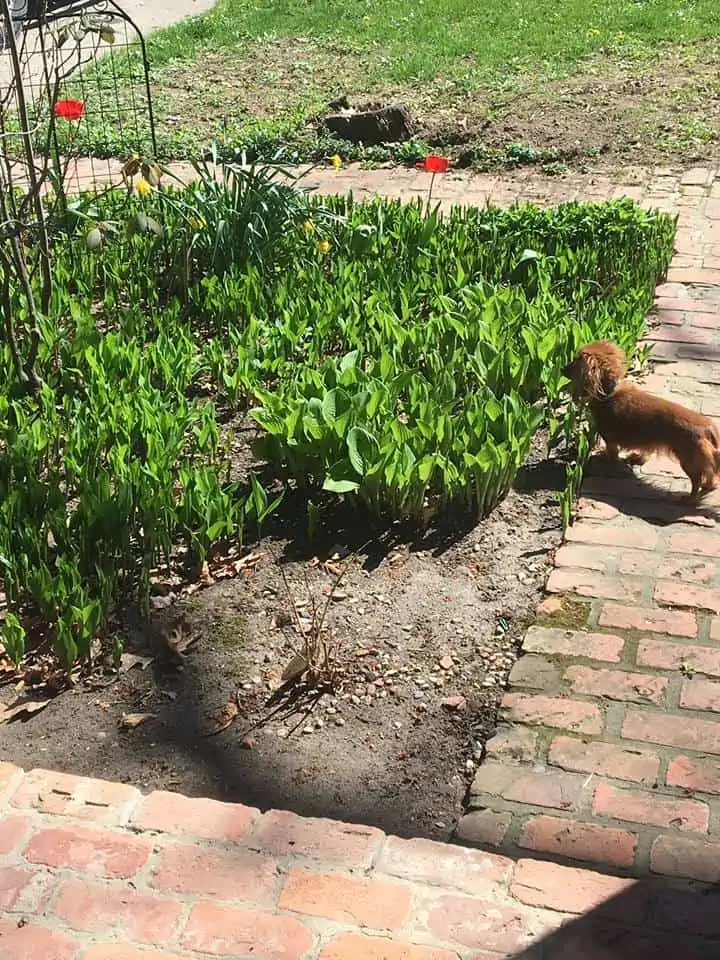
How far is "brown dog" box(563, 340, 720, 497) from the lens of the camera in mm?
4156

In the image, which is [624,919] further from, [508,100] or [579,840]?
[508,100]

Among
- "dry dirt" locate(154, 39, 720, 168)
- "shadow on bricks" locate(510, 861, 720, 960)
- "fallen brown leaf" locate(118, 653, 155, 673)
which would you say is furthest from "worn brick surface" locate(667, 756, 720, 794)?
"dry dirt" locate(154, 39, 720, 168)

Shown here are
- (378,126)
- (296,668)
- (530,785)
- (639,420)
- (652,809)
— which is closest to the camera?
(652,809)

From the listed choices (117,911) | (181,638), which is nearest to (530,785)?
(117,911)

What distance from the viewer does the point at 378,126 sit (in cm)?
945

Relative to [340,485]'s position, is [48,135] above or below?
above

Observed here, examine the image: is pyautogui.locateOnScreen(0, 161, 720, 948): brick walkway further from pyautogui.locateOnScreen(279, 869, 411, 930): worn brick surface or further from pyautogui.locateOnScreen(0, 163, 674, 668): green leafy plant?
pyautogui.locateOnScreen(0, 163, 674, 668): green leafy plant

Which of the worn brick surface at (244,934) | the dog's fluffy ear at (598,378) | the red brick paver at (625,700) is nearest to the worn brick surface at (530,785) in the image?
the red brick paver at (625,700)

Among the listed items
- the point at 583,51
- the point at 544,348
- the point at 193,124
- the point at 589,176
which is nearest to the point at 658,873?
the point at 544,348

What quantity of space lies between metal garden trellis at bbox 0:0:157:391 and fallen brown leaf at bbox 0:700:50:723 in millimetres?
2037

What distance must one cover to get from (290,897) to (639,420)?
93.8 inches

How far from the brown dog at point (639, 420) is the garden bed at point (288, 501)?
0.17 m

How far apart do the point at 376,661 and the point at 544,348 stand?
1.93 m

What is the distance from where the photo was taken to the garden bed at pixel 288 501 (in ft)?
10.5
